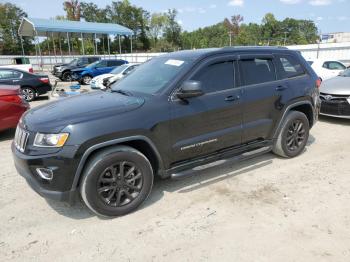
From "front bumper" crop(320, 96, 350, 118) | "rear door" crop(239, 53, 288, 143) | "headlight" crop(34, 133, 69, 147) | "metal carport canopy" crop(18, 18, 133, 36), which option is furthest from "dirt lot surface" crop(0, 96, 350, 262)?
"metal carport canopy" crop(18, 18, 133, 36)

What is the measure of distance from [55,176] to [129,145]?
86 cm

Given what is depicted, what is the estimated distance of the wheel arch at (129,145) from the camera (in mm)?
3113

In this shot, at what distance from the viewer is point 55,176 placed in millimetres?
3061

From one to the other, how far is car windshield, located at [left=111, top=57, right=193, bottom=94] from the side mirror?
24 cm

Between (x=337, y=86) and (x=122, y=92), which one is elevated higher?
(x=122, y=92)

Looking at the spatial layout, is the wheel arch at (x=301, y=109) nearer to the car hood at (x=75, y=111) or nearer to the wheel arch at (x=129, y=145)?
the wheel arch at (x=129, y=145)

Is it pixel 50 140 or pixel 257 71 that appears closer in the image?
pixel 50 140

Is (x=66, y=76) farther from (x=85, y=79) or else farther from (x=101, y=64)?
(x=101, y=64)

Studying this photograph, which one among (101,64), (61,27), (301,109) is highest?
(61,27)

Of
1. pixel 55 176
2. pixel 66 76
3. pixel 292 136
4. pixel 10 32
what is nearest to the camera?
pixel 55 176

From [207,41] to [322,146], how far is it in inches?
3558

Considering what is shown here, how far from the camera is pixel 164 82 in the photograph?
3.81m

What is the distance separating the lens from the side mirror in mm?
3539

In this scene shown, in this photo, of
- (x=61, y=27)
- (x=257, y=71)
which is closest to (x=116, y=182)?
(x=257, y=71)
